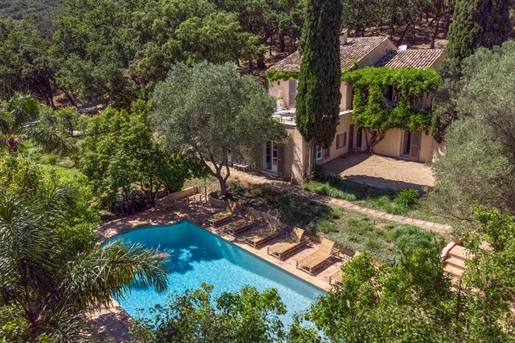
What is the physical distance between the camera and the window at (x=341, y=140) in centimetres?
3070

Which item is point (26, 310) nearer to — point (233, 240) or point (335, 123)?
point (233, 240)

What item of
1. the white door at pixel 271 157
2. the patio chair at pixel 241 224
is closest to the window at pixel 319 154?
the white door at pixel 271 157

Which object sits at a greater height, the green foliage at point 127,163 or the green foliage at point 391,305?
the green foliage at point 391,305

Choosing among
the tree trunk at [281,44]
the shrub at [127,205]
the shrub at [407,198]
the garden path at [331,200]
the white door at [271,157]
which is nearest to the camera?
the garden path at [331,200]

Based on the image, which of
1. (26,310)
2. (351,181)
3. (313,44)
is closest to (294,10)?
(313,44)

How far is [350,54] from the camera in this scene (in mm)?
31703

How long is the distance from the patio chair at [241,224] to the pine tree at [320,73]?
6614mm

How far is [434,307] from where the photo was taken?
6637 mm

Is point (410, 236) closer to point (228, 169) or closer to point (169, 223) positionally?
point (228, 169)

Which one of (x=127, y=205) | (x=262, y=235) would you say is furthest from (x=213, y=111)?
(x=127, y=205)

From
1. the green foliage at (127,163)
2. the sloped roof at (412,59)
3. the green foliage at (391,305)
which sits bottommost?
the green foliage at (127,163)

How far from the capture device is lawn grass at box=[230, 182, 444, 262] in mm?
18125

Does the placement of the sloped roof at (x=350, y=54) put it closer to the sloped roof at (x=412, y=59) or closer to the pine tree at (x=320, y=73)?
the sloped roof at (x=412, y=59)

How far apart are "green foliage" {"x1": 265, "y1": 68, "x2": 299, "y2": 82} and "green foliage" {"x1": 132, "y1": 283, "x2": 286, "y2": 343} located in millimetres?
24141
